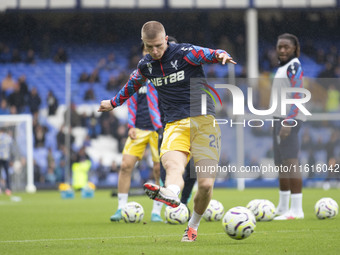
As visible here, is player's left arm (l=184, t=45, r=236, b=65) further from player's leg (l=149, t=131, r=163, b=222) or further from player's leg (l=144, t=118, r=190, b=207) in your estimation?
player's leg (l=149, t=131, r=163, b=222)

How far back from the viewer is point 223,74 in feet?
93.4

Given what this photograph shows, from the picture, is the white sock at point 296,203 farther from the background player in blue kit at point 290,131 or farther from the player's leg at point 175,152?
the player's leg at point 175,152

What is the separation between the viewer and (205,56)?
6.56 metres

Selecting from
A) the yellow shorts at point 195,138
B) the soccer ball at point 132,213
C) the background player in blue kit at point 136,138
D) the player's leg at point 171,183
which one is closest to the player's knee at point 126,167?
the background player in blue kit at point 136,138

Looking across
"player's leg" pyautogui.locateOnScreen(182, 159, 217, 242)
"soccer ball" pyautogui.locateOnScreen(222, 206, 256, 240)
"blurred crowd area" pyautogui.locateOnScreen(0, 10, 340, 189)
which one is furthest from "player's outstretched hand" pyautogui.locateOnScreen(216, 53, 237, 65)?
"blurred crowd area" pyautogui.locateOnScreen(0, 10, 340, 189)

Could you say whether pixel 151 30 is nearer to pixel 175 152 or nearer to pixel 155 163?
pixel 175 152

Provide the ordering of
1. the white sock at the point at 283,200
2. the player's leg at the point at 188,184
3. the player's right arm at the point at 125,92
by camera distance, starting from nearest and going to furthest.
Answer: the player's right arm at the point at 125,92, the player's leg at the point at 188,184, the white sock at the point at 283,200

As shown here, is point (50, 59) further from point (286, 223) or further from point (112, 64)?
point (286, 223)

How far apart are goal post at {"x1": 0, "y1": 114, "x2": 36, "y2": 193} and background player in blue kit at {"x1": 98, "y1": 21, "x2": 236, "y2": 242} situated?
17.6 metres

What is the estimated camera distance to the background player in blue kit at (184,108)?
21.4ft

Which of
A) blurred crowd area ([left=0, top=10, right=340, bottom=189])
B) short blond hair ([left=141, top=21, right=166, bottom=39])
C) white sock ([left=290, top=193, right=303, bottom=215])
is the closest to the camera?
short blond hair ([left=141, top=21, right=166, bottom=39])

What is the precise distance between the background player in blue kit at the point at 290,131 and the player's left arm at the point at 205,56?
3.13m

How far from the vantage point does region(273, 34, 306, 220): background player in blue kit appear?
9609 millimetres

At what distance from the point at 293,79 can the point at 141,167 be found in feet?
51.1
